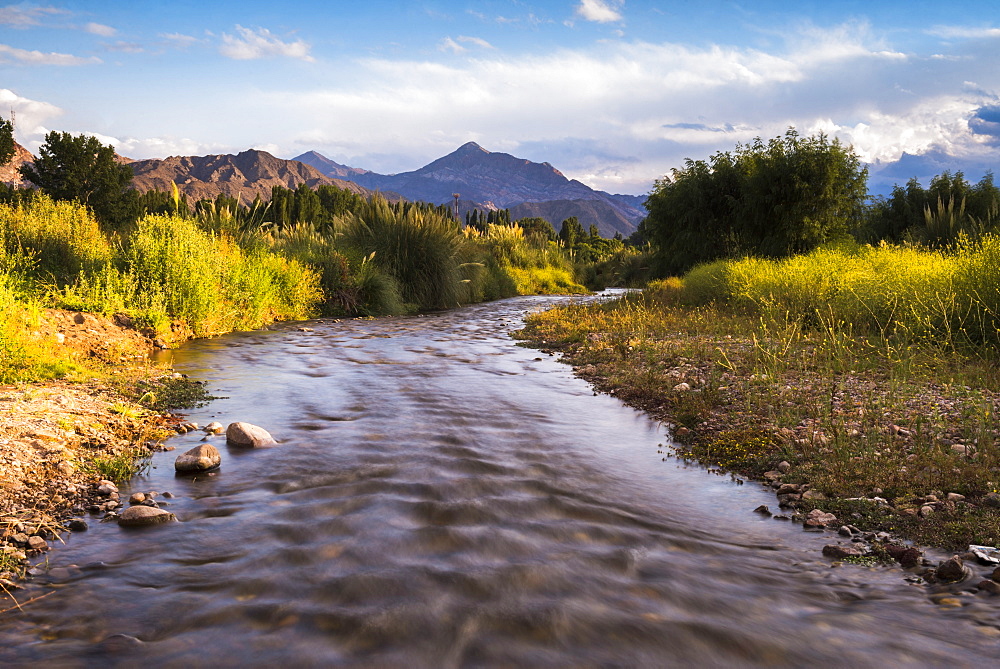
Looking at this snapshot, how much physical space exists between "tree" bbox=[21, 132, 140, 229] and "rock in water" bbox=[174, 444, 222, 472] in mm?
38784

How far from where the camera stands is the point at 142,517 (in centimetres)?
369

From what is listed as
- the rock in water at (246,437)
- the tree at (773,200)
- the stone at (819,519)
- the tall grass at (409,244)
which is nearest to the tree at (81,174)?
the tall grass at (409,244)

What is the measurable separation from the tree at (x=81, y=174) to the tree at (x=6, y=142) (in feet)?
15.9

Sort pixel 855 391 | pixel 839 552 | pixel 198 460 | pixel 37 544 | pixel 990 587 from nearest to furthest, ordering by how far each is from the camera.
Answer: pixel 990 587 < pixel 37 544 < pixel 839 552 < pixel 198 460 < pixel 855 391

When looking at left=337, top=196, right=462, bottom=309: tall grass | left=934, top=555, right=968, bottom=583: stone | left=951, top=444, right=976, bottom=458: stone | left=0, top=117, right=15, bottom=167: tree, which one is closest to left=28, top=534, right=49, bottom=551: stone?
left=934, top=555, right=968, bottom=583: stone

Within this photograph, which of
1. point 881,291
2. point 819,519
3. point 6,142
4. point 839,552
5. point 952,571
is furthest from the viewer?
point 6,142

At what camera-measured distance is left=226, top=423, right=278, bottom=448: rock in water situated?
521 centimetres

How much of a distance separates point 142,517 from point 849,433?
5.14 m

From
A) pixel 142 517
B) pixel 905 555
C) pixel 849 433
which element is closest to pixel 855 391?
pixel 849 433

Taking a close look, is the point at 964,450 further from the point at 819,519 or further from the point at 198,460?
the point at 198,460

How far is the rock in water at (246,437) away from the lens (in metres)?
5.21

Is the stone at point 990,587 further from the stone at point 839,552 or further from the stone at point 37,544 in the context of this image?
the stone at point 37,544

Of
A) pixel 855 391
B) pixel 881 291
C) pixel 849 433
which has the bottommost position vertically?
pixel 849 433

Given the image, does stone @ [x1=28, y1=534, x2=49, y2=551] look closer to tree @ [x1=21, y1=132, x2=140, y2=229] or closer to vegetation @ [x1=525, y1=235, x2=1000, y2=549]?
vegetation @ [x1=525, y1=235, x2=1000, y2=549]
